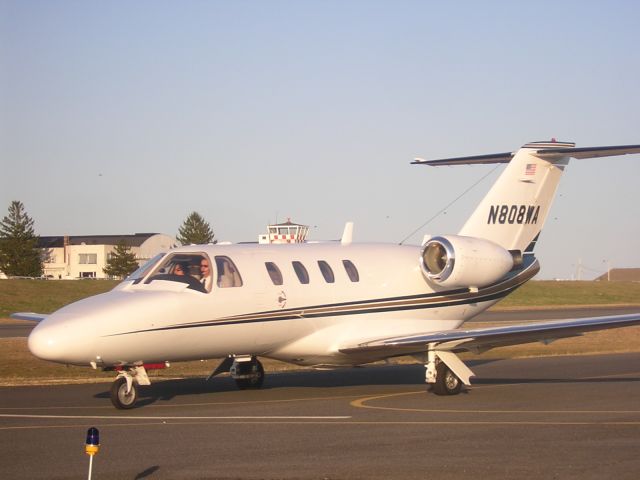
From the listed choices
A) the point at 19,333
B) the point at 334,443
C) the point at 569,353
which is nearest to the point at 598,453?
the point at 334,443

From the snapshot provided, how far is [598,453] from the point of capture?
38.2ft

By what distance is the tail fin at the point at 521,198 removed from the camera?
2225 centimetres

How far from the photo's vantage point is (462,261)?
2006 centimetres

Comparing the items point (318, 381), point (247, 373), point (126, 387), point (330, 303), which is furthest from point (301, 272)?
point (126, 387)

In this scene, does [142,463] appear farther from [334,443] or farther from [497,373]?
[497,373]

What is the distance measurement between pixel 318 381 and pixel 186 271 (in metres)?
5.69

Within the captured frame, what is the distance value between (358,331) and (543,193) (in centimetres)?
610

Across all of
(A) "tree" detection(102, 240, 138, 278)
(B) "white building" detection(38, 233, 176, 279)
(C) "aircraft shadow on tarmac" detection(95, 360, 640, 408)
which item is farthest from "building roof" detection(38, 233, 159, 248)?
(C) "aircraft shadow on tarmac" detection(95, 360, 640, 408)

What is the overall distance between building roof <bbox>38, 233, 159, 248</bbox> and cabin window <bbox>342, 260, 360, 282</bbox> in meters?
84.2

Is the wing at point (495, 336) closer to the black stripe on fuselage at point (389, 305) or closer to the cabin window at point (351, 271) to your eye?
the black stripe on fuselage at point (389, 305)

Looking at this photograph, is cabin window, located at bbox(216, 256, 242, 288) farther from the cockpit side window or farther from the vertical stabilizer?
the vertical stabilizer

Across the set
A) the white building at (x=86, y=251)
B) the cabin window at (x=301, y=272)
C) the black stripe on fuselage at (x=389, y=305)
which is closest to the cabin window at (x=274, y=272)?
the cabin window at (x=301, y=272)

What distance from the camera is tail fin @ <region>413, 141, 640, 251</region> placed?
22.2 m

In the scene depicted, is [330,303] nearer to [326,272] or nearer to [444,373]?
[326,272]
